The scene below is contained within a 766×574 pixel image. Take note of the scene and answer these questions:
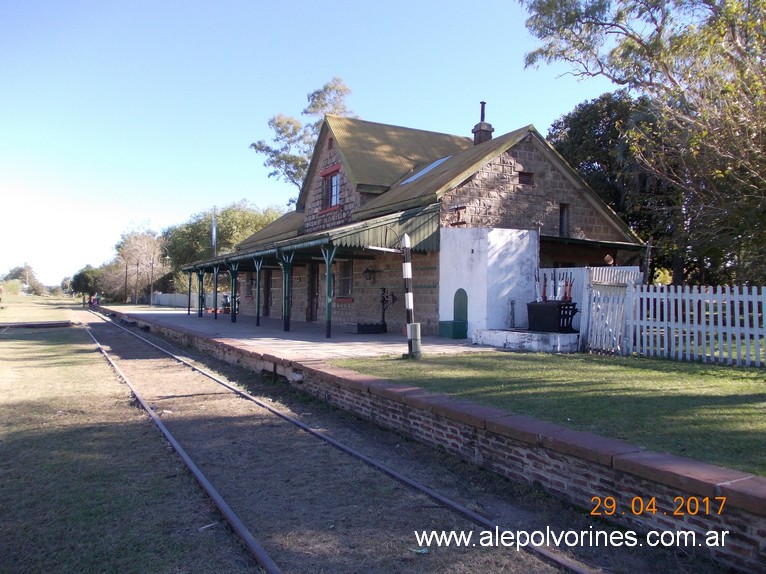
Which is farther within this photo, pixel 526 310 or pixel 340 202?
pixel 340 202

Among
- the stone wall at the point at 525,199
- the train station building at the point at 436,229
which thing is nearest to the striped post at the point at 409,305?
the train station building at the point at 436,229

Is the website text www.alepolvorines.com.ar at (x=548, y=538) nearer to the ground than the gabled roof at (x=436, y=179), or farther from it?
nearer to the ground

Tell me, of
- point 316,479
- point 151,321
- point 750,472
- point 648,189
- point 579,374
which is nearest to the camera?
point 750,472

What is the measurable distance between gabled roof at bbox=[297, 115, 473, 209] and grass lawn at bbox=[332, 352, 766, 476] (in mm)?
10944

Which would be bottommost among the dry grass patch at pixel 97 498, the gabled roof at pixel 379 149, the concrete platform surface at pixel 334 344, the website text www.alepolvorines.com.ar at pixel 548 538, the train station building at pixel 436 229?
the dry grass patch at pixel 97 498

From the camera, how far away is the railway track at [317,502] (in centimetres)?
372

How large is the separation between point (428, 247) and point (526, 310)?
2.97 metres

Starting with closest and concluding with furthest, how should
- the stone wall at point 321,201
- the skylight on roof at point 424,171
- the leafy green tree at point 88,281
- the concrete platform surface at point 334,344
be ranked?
the concrete platform surface at point 334,344 → the skylight on roof at point 424,171 → the stone wall at point 321,201 → the leafy green tree at point 88,281

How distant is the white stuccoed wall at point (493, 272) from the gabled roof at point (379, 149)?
6535mm

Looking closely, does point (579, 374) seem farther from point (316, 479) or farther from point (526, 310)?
point (526, 310)

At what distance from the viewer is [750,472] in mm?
3908

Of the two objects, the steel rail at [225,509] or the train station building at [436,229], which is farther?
the train station building at [436,229]

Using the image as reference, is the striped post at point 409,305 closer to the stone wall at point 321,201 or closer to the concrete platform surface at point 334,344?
the concrete platform surface at point 334,344

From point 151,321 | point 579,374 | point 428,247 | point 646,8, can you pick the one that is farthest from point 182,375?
point 646,8
